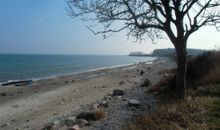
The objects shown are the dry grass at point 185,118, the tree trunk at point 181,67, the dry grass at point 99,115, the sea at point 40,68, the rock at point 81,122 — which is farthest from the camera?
the sea at point 40,68

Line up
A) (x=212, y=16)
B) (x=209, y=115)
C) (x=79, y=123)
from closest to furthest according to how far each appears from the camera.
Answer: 1. (x=209, y=115)
2. (x=212, y=16)
3. (x=79, y=123)

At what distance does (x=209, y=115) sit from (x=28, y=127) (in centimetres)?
851

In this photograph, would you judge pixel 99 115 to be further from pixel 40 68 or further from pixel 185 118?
pixel 40 68

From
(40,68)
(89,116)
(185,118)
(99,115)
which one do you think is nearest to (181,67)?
(185,118)

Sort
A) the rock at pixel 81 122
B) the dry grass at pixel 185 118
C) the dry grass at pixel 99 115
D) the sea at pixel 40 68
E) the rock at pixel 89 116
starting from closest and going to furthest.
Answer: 1. the dry grass at pixel 185 118
2. the rock at pixel 81 122
3. the dry grass at pixel 99 115
4. the rock at pixel 89 116
5. the sea at pixel 40 68

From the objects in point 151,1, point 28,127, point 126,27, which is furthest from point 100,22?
point 28,127

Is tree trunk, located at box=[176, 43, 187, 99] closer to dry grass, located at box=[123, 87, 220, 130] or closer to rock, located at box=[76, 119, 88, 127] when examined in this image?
dry grass, located at box=[123, 87, 220, 130]

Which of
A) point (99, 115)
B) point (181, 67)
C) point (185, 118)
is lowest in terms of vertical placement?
point (99, 115)

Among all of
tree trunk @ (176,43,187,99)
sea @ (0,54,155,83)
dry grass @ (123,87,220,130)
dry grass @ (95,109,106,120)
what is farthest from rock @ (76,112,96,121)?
sea @ (0,54,155,83)

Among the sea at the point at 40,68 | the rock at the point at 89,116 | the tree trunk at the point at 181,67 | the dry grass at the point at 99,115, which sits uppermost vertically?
the tree trunk at the point at 181,67


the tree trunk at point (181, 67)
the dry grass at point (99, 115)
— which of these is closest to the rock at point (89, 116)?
the dry grass at point (99, 115)

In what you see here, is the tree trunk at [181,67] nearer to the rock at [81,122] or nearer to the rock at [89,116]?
the rock at [89,116]

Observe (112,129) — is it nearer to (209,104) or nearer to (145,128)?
(145,128)

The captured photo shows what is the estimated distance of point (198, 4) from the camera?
10.4 metres
